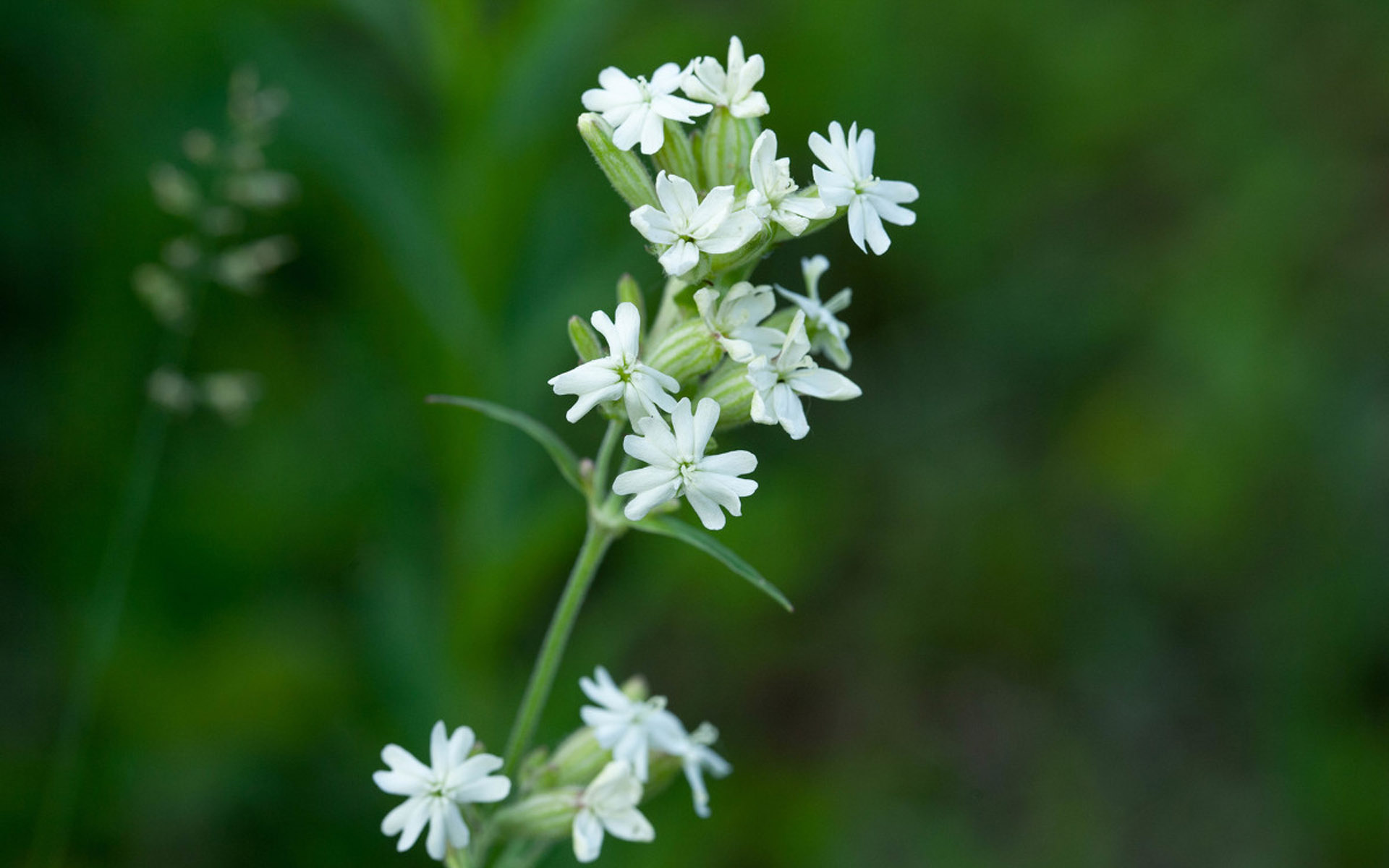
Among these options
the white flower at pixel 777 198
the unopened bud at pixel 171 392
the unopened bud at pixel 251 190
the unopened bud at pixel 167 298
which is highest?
the unopened bud at pixel 251 190

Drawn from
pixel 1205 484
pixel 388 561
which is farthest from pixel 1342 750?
pixel 388 561

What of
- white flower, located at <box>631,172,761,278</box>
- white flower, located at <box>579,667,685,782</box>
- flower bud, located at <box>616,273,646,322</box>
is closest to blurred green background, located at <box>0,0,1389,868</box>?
white flower, located at <box>579,667,685,782</box>

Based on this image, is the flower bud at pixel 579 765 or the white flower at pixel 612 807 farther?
the flower bud at pixel 579 765

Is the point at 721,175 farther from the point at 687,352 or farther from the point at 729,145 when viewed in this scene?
the point at 687,352

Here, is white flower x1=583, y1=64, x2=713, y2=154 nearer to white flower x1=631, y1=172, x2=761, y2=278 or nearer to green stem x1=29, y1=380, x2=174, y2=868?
white flower x1=631, y1=172, x2=761, y2=278

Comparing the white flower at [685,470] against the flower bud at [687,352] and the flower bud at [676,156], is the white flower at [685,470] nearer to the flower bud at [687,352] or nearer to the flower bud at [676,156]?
the flower bud at [687,352]

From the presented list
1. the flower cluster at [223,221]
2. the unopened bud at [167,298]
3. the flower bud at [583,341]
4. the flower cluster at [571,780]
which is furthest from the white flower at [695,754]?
the unopened bud at [167,298]

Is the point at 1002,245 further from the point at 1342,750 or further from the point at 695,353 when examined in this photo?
the point at 695,353

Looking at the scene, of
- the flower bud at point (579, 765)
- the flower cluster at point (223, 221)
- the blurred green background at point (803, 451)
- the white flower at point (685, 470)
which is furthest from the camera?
the blurred green background at point (803, 451)
